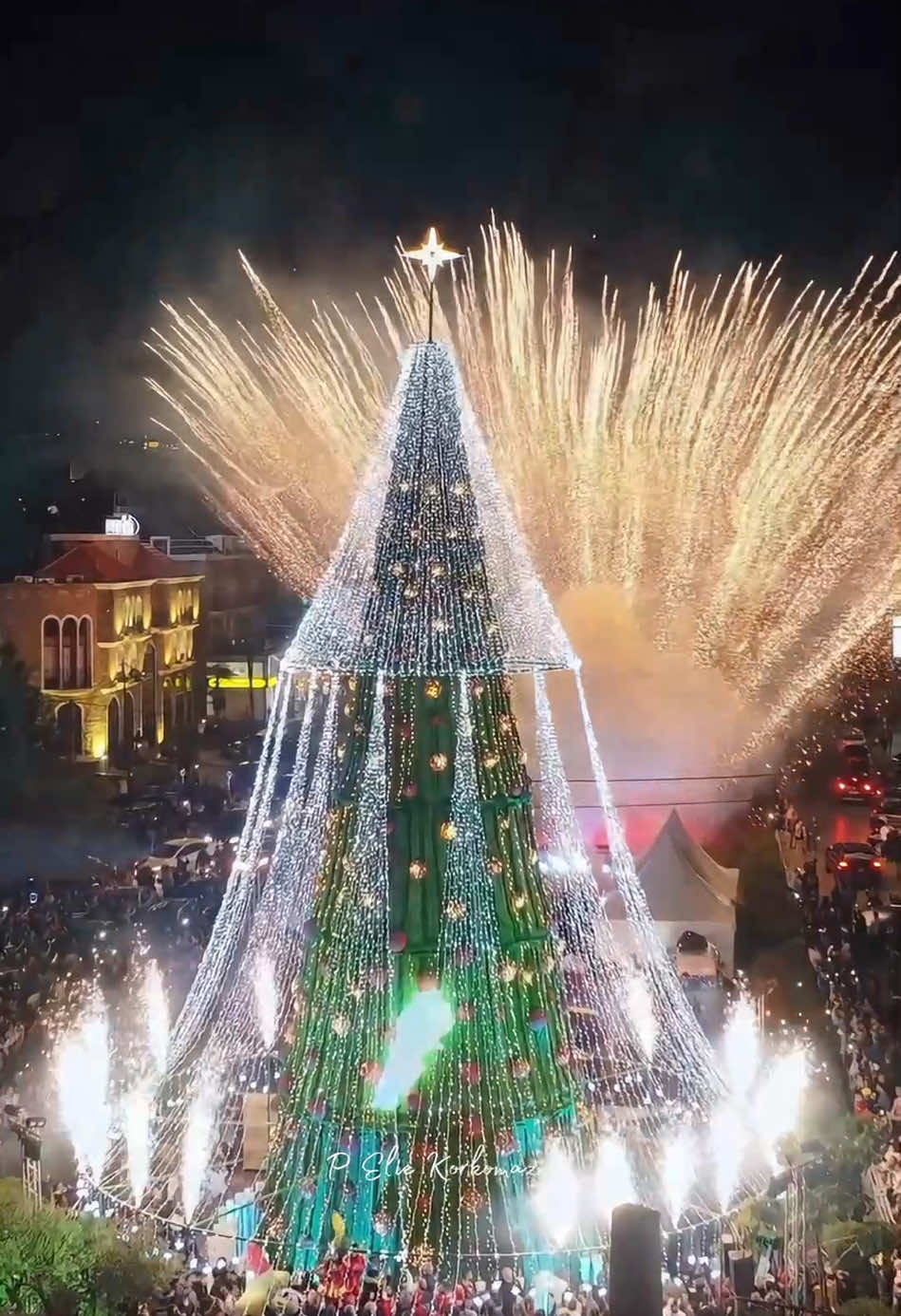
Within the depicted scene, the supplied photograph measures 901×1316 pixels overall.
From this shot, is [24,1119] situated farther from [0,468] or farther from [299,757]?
[0,468]

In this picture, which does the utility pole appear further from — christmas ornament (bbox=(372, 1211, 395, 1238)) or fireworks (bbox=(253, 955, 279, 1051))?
christmas ornament (bbox=(372, 1211, 395, 1238))

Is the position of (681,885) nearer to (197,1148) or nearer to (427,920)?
(197,1148)

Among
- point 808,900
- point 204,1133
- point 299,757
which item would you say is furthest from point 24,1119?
point 808,900

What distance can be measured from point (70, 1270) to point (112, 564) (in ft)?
58.8

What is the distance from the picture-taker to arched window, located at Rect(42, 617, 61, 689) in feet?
66.1

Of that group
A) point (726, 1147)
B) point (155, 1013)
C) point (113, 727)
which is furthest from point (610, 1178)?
point (113, 727)

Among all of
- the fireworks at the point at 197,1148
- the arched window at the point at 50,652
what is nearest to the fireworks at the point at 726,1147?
the fireworks at the point at 197,1148

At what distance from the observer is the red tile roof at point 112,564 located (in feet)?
70.3

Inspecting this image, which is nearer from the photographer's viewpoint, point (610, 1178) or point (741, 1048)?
point (610, 1178)

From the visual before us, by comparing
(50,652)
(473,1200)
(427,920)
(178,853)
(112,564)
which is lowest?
(473,1200)

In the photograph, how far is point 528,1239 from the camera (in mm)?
6434

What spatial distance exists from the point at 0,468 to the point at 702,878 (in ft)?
46.9

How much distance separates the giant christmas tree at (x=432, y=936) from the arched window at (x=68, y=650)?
47.2ft

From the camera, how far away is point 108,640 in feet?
71.5
